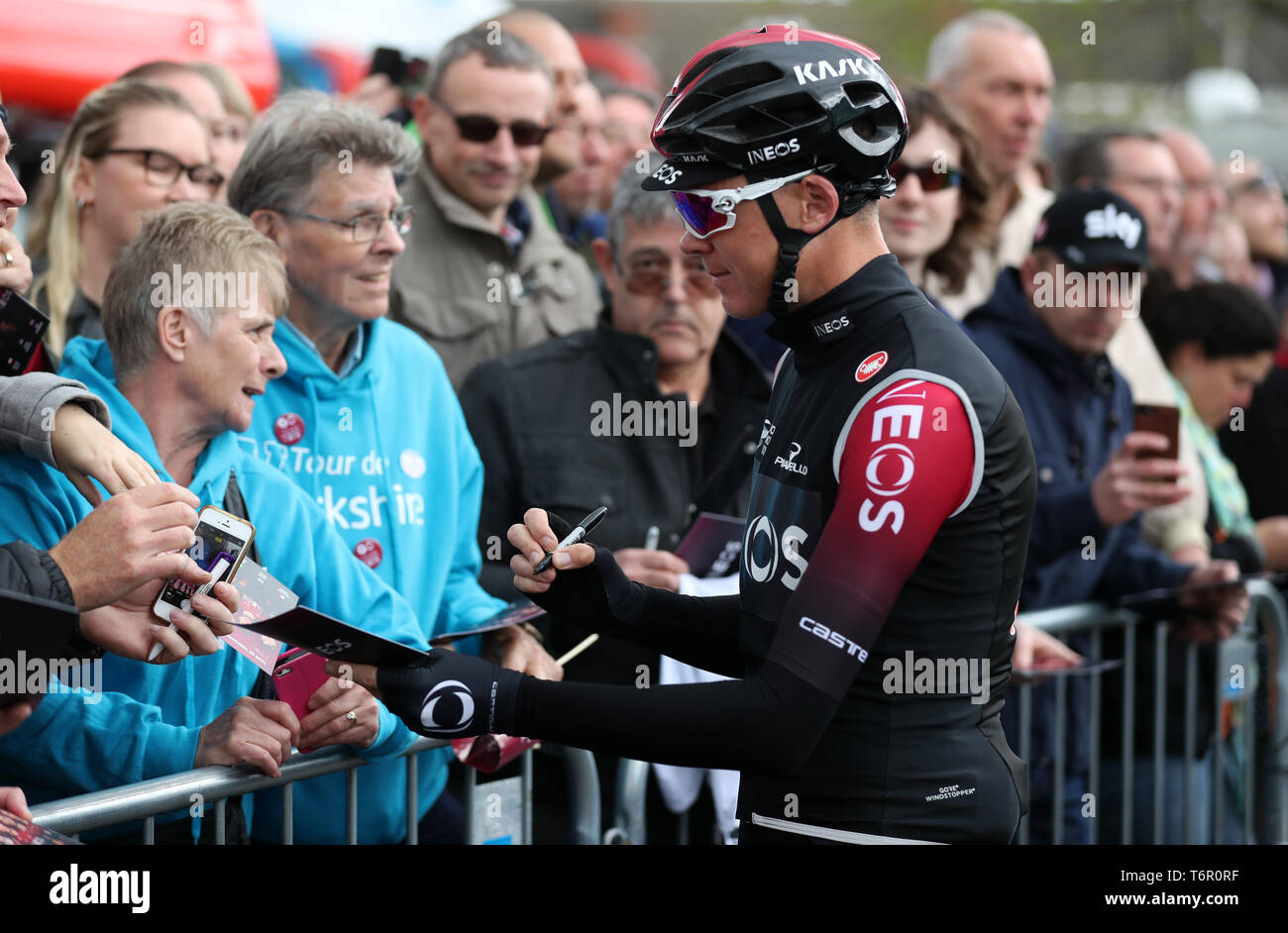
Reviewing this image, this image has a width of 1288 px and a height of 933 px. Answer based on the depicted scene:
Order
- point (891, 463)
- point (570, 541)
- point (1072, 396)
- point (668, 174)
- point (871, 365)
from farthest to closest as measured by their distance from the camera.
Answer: point (1072, 396) → point (570, 541) → point (668, 174) → point (871, 365) → point (891, 463)

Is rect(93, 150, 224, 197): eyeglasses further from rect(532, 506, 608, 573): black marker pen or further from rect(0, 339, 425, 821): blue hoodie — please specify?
rect(532, 506, 608, 573): black marker pen

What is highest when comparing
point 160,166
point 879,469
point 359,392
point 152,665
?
point 160,166

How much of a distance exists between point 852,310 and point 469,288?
2.54 meters

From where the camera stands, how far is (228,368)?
306 cm

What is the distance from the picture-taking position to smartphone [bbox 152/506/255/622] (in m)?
2.61

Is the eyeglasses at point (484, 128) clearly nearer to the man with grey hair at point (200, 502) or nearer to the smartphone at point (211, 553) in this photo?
the man with grey hair at point (200, 502)

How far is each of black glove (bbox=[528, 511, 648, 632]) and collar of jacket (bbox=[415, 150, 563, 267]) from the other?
233cm

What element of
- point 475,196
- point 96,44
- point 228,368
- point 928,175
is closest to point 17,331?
point 228,368

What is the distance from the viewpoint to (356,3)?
39.5 ft

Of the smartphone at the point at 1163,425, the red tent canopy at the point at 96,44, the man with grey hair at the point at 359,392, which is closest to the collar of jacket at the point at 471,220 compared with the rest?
the man with grey hair at the point at 359,392

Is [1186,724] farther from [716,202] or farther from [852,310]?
[716,202]

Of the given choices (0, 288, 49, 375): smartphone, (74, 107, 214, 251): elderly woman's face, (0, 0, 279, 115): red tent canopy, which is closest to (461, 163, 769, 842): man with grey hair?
(74, 107, 214, 251): elderly woman's face

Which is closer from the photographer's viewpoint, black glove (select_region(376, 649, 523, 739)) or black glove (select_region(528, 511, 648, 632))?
black glove (select_region(376, 649, 523, 739))

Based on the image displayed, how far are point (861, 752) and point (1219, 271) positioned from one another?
23.6ft
